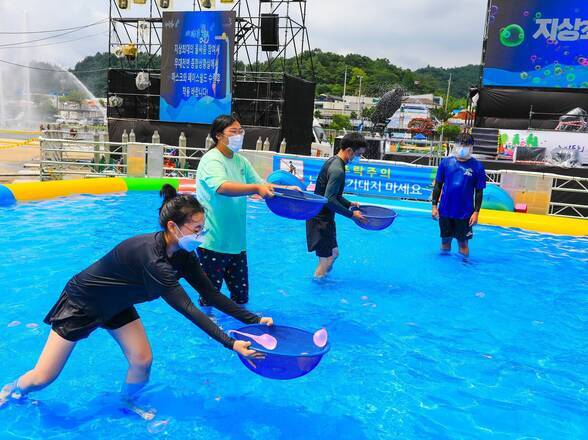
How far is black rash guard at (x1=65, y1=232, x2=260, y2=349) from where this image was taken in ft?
9.34

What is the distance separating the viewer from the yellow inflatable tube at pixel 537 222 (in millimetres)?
11023

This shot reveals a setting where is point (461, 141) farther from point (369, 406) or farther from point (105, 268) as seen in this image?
point (105, 268)

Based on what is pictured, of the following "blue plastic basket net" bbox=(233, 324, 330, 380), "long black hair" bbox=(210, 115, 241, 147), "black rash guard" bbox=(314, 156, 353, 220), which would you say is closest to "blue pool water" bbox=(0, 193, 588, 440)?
"blue plastic basket net" bbox=(233, 324, 330, 380)

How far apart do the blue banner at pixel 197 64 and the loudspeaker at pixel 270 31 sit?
2.21 m

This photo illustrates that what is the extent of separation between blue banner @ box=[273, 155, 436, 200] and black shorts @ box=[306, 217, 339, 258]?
6979 millimetres

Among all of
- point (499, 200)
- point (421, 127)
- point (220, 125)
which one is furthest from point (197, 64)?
point (220, 125)

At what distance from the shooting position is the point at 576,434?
11.8ft

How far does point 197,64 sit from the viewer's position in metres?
22.0

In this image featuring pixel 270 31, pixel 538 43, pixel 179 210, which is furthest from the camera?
pixel 270 31

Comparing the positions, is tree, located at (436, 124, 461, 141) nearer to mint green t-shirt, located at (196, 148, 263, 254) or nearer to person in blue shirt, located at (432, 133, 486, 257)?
person in blue shirt, located at (432, 133, 486, 257)

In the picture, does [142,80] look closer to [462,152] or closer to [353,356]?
[462,152]

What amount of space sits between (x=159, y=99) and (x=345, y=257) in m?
19.1

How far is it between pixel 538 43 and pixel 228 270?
19.6 m

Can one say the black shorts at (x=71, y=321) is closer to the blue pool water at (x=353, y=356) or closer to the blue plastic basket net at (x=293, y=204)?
the blue pool water at (x=353, y=356)
